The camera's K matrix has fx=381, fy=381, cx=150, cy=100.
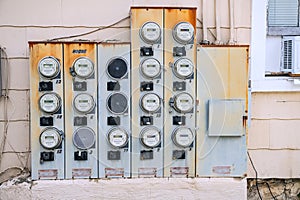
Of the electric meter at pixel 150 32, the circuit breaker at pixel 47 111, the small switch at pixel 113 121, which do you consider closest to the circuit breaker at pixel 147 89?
the electric meter at pixel 150 32

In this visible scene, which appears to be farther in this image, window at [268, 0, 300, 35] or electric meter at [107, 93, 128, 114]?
window at [268, 0, 300, 35]

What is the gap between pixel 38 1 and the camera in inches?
102

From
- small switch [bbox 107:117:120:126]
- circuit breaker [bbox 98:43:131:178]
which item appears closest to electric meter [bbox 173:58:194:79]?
circuit breaker [bbox 98:43:131:178]

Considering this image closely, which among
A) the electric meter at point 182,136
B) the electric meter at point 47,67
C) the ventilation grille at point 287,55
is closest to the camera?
the electric meter at point 47,67

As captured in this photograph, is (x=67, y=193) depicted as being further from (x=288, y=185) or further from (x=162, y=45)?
(x=288, y=185)

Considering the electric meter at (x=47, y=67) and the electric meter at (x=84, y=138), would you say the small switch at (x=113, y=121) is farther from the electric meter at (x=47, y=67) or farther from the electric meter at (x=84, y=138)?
the electric meter at (x=47, y=67)

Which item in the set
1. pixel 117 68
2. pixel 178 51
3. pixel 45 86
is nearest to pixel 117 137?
pixel 117 68

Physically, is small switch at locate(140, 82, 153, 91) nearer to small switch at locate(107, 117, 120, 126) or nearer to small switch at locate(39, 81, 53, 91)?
small switch at locate(107, 117, 120, 126)

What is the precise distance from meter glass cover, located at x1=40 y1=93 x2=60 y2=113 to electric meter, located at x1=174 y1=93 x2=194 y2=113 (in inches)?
30.2

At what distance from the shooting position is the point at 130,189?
2547 millimetres

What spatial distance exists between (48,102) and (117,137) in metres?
0.49

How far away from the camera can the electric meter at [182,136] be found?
98.0 inches

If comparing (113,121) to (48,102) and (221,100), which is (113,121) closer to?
(48,102)

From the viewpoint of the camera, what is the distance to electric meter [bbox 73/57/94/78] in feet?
7.89
